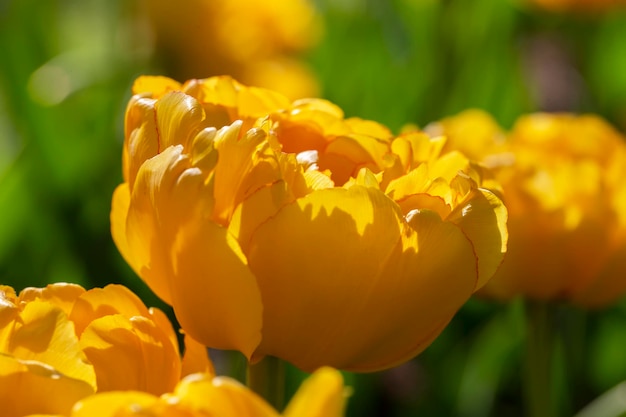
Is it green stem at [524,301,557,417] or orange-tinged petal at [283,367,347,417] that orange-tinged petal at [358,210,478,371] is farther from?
green stem at [524,301,557,417]

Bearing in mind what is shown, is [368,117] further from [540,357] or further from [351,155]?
[351,155]

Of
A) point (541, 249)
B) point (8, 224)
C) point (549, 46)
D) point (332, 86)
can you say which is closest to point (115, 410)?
point (541, 249)

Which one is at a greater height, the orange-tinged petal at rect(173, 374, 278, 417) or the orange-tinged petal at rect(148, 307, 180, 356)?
the orange-tinged petal at rect(173, 374, 278, 417)

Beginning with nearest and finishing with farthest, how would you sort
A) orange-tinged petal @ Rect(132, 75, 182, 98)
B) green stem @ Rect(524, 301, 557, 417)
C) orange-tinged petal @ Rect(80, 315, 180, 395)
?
orange-tinged petal @ Rect(80, 315, 180, 395), orange-tinged petal @ Rect(132, 75, 182, 98), green stem @ Rect(524, 301, 557, 417)

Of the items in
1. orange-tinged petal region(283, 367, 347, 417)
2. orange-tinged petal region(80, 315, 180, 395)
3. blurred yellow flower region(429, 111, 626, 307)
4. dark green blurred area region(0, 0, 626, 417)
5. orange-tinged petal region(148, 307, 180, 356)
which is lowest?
dark green blurred area region(0, 0, 626, 417)

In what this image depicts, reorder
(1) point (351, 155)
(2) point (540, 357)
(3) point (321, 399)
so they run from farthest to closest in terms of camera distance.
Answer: (2) point (540, 357) < (1) point (351, 155) < (3) point (321, 399)

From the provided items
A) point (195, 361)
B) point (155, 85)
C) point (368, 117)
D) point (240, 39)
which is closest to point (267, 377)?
point (195, 361)

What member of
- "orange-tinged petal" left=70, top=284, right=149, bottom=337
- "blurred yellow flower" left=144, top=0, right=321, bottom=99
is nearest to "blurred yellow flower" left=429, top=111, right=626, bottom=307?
"orange-tinged petal" left=70, top=284, right=149, bottom=337
